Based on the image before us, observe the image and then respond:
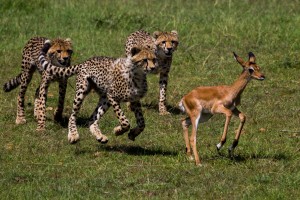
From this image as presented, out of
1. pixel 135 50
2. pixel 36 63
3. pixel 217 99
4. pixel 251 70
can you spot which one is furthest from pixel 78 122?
pixel 251 70

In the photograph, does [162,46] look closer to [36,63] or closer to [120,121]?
[36,63]

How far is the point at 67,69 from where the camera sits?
12.3 metres

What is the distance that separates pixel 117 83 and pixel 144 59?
486 mm

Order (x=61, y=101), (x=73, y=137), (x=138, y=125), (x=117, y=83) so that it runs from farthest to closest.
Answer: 1. (x=61, y=101)
2. (x=73, y=137)
3. (x=117, y=83)
4. (x=138, y=125)

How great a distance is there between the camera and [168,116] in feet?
44.1

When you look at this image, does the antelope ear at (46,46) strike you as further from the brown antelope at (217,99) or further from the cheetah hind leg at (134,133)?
the brown antelope at (217,99)

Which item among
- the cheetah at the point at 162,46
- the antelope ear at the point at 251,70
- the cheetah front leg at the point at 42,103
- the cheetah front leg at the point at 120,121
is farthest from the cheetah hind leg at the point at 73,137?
the antelope ear at the point at 251,70

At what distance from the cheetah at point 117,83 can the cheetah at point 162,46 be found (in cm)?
183

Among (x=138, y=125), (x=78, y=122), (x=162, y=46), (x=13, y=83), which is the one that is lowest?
(x=78, y=122)

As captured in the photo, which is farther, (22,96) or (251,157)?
(22,96)

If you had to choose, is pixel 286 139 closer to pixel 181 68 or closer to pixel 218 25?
pixel 181 68

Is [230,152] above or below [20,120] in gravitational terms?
above

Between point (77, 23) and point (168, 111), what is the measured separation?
16.1 ft

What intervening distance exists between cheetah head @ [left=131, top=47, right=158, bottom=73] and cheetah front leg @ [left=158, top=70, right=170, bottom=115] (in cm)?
236
